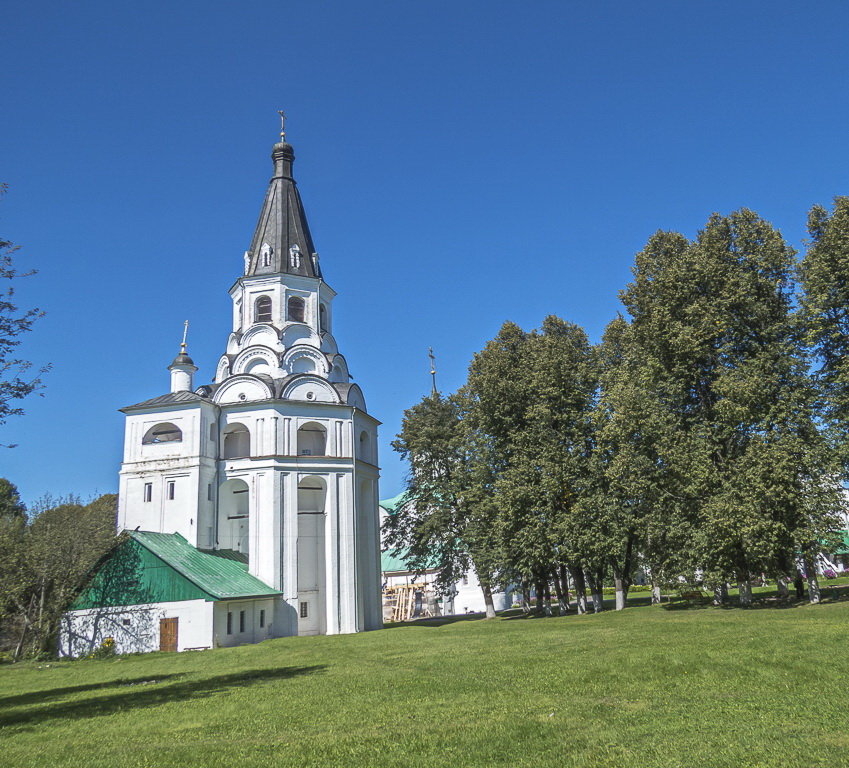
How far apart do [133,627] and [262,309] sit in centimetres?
1973

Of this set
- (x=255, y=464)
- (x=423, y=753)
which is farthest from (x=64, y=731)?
(x=255, y=464)

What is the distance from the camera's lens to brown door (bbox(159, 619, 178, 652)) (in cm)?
3136

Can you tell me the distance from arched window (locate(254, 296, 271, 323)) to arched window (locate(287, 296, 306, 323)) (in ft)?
3.92

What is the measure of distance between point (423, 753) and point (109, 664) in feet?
74.0

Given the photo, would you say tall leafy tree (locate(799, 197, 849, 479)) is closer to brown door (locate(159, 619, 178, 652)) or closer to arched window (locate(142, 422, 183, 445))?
brown door (locate(159, 619, 178, 652))

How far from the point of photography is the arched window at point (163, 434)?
39375mm

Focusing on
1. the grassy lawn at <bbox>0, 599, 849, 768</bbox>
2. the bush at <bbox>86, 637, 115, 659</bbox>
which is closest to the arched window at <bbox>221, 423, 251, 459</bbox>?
the bush at <bbox>86, 637, 115, 659</bbox>

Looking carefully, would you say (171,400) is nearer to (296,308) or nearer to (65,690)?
(296,308)

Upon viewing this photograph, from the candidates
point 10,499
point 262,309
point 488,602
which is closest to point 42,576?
point 262,309

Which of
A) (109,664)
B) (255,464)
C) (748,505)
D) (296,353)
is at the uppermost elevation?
(296,353)

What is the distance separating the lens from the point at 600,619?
91.6ft

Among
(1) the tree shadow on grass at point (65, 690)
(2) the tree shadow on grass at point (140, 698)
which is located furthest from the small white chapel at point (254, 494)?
(2) the tree shadow on grass at point (140, 698)

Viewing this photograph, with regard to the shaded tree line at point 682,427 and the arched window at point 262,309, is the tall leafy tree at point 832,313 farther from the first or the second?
the arched window at point 262,309

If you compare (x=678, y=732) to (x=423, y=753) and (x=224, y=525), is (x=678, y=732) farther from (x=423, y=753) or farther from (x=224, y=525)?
(x=224, y=525)
